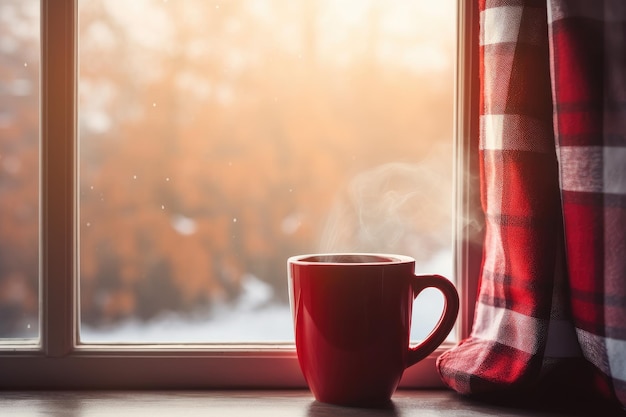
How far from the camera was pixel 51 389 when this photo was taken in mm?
880

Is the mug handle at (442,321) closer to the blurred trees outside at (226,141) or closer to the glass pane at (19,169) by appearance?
the blurred trees outside at (226,141)

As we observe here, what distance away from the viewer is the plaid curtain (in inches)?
28.2

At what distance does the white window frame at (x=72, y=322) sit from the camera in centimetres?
88

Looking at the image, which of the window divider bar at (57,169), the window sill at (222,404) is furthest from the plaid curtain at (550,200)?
the window divider bar at (57,169)

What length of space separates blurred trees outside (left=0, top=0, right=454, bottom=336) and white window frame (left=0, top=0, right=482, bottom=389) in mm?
33

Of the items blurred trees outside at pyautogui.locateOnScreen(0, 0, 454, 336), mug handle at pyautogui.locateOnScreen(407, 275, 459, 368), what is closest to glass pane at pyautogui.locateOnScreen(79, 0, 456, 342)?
blurred trees outside at pyautogui.locateOnScreen(0, 0, 454, 336)

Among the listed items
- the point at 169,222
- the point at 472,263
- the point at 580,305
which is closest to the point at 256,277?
the point at 169,222

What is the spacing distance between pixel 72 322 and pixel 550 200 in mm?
670

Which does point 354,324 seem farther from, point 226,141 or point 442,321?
point 226,141

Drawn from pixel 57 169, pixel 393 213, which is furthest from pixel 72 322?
pixel 393 213

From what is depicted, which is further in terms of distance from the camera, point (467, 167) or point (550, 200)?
point (467, 167)

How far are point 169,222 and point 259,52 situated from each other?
0.93ft

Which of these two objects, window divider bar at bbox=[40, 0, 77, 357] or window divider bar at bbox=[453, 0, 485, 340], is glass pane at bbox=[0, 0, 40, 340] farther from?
window divider bar at bbox=[453, 0, 485, 340]

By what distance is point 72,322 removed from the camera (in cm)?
90
